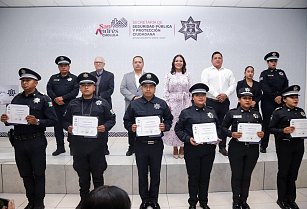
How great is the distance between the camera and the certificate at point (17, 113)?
3.37m

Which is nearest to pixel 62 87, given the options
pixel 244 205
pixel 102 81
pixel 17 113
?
pixel 102 81

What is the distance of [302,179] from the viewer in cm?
457

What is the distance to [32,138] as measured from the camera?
3.40m

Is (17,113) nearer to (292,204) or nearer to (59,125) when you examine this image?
(59,125)

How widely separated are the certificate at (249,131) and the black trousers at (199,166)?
1.28 feet

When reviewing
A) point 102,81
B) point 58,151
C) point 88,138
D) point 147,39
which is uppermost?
point 147,39

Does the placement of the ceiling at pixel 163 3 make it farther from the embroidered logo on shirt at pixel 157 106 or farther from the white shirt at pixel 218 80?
the embroidered logo on shirt at pixel 157 106

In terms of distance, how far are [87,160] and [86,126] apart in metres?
0.44

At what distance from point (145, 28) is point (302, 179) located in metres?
4.60

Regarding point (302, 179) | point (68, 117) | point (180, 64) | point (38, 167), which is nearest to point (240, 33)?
point (180, 64)

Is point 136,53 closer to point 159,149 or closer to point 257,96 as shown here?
point 257,96

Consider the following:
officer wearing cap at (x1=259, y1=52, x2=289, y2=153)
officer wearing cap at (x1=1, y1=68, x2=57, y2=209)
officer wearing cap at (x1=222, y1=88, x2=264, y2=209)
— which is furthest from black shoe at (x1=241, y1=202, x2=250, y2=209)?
officer wearing cap at (x1=1, y1=68, x2=57, y2=209)

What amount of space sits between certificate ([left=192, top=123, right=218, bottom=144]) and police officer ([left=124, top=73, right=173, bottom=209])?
1.21ft

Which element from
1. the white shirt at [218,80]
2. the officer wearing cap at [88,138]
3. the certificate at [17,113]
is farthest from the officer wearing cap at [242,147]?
the certificate at [17,113]
